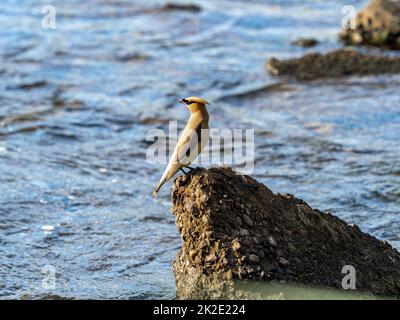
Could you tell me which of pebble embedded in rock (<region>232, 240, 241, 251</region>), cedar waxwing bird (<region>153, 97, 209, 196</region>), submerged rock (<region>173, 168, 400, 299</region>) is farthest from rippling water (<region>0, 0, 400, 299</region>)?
cedar waxwing bird (<region>153, 97, 209, 196</region>)

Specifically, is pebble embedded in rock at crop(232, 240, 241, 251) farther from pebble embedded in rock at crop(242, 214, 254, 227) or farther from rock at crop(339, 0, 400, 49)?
rock at crop(339, 0, 400, 49)

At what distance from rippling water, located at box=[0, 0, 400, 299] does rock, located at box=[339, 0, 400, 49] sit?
17.2 inches

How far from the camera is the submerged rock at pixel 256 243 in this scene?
5590 millimetres

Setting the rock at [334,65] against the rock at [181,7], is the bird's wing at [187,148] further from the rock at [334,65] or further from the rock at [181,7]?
the rock at [181,7]

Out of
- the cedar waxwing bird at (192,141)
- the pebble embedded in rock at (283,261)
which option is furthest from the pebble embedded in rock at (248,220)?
the cedar waxwing bird at (192,141)

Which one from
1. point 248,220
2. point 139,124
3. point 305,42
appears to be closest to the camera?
point 248,220

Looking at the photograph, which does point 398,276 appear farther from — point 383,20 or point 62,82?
point 383,20

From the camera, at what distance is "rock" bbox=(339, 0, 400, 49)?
14.7 m

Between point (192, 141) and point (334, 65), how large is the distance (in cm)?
797

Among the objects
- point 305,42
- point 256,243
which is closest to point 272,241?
point 256,243

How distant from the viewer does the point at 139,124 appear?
37.7 feet

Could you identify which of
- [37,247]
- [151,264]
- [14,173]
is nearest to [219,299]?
[151,264]

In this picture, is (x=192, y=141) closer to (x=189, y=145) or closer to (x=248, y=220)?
(x=189, y=145)

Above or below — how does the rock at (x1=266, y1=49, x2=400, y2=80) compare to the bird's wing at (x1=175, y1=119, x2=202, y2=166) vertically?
below
